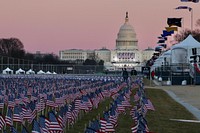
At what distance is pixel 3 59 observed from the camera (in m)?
110

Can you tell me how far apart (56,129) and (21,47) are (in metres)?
136

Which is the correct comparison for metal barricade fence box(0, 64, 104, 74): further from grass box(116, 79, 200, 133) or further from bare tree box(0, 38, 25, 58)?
grass box(116, 79, 200, 133)

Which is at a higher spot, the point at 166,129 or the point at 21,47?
the point at 21,47

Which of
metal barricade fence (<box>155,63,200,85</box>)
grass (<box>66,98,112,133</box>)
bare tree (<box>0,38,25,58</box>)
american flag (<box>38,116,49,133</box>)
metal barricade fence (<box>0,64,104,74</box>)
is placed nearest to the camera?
american flag (<box>38,116,49,133</box>)

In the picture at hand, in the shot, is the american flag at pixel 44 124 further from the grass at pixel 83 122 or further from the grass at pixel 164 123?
the grass at pixel 164 123

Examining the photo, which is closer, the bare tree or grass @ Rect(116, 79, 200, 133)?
grass @ Rect(116, 79, 200, 133)

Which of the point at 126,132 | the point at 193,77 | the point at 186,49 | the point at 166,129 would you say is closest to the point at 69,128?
the point at 126,132

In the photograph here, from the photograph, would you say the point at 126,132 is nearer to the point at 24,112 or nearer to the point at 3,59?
the point at 24,112

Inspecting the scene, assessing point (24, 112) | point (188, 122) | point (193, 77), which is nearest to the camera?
point (24, 112)

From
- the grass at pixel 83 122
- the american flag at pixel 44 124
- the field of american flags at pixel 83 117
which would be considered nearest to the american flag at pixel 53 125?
the field of american flags at pixel 83 117

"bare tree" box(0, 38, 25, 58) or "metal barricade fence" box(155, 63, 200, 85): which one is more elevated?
"bare tree" box(0, 38, 25, 58)

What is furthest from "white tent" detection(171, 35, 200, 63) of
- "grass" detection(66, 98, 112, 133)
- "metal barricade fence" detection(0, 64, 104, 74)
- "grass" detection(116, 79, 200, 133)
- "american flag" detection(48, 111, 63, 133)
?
"american flag" detection(48, 111, 63, 133)

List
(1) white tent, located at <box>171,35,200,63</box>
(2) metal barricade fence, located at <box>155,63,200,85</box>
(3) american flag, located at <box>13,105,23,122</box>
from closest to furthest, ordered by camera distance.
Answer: (3) american flag, located at <box>13,105,23,122</box> → (2) metal barricade fence, located at <box>155,63,200,85</box> → (1) white tent, located at <box>171,35,200,63</box>

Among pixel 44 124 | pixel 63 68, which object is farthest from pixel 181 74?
pixel 63 68
